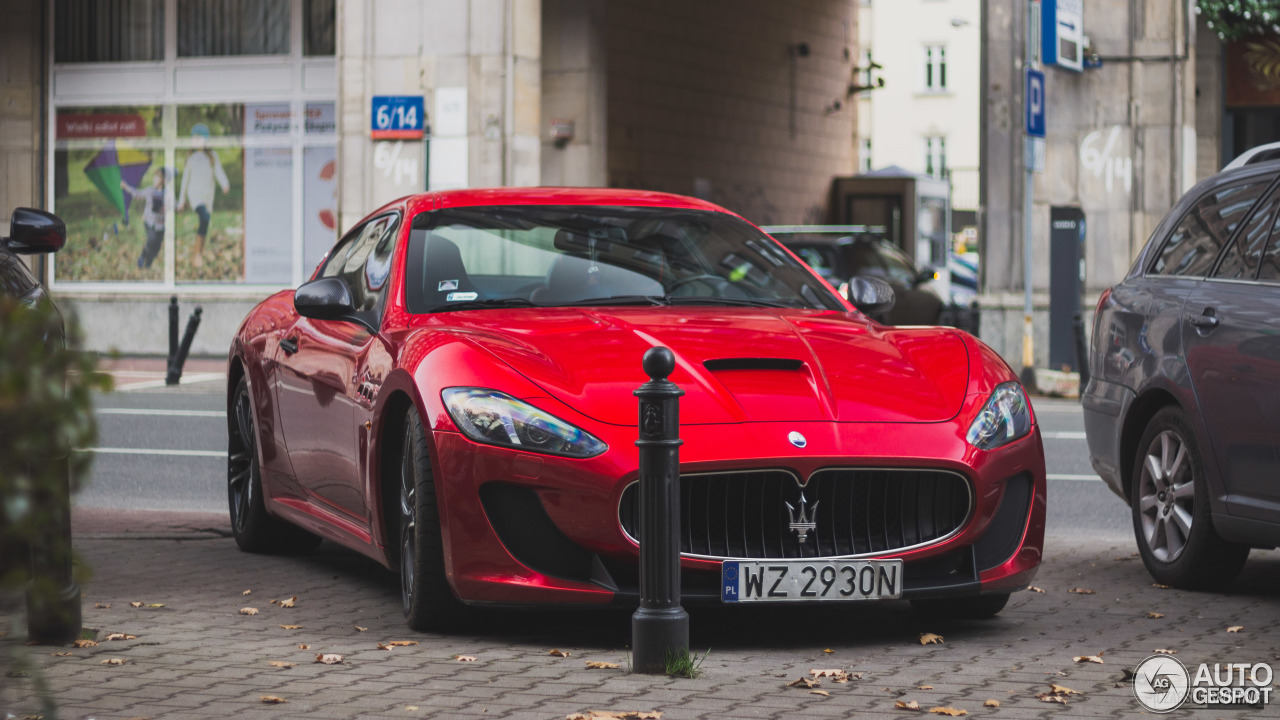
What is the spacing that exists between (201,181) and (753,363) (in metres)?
21.3

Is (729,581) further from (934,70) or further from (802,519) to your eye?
(934,70)

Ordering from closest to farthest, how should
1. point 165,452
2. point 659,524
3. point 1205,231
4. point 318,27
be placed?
point 659,524 → point 1205,231 → point 165,452 → point 318,27

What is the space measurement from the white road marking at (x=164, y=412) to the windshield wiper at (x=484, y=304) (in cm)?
Result: 961

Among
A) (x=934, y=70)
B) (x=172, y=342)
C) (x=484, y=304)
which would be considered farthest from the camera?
(x=934, y=70)

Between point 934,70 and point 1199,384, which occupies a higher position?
point 934,70

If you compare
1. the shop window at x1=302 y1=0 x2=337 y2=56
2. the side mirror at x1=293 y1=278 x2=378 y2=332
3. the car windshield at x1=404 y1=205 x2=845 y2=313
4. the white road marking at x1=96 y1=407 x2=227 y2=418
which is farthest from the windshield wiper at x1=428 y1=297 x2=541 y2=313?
the shop window at x1=302 y1=0 x2=337 y2=56

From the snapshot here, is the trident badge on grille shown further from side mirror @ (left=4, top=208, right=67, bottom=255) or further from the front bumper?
side mirror @ (left=4, top=208, right=67, bottom=255)

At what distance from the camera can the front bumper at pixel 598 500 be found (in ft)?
17.3

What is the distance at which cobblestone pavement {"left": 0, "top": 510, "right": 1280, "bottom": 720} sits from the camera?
15.3 ft

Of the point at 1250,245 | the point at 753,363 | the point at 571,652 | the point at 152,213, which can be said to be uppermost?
the point at 152,213

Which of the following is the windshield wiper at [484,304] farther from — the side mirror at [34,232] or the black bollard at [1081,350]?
the black bollard at [1081,350]

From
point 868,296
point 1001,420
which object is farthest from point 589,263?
point 1001,420

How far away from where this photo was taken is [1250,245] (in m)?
6.81

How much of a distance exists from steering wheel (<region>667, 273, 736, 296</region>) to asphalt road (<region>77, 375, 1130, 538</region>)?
7.15 ft
